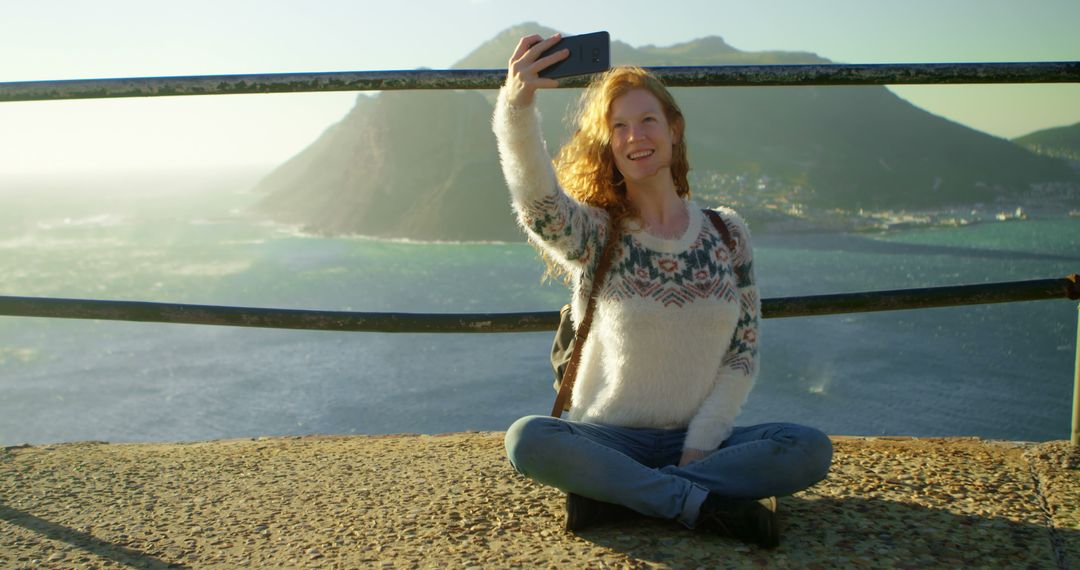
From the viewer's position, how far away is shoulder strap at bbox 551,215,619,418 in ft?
5.59

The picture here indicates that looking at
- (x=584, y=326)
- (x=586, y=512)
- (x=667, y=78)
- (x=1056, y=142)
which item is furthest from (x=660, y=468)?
(x=1056, y=142)

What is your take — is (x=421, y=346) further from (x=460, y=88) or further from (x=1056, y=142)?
(x=1056, y=142)

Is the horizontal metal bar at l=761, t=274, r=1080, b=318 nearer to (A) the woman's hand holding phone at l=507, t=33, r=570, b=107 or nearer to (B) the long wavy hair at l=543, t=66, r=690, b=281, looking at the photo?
(B) the long wavy hair at l=543, t=66, r=690, b=281

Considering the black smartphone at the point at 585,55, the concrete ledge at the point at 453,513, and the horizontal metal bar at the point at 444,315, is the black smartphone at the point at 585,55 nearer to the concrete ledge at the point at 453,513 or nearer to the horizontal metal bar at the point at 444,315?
the horizontal metal bar at the point at 444,315

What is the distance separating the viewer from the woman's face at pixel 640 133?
176 cm

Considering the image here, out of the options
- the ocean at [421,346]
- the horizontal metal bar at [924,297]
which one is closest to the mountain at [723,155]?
the ocean at [421,346]

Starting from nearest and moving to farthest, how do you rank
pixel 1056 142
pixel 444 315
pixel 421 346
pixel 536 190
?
pixel 536 190, pixel 444 315, pixel 421 346, pixel 1056 142

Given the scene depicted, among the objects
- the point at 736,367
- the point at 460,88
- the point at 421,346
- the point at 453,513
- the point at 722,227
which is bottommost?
the point at 421,346

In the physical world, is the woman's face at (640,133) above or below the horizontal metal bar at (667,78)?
below

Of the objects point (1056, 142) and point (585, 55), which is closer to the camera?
point (585, 55)

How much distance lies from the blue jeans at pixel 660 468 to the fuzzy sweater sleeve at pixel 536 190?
360 millimetres

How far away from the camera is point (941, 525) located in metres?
1.56

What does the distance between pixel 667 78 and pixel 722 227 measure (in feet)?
1.14

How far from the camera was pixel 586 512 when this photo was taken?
60.8 inches
